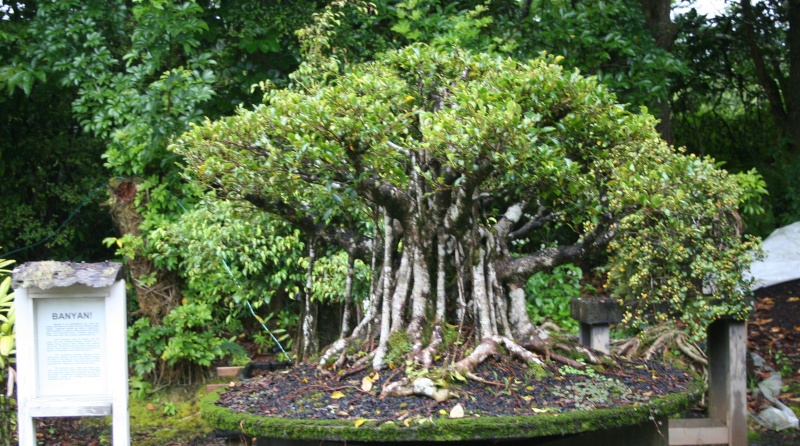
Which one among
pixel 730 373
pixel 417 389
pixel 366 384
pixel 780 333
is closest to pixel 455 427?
pixel 417 389

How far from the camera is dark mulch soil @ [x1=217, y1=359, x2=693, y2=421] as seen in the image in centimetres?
367

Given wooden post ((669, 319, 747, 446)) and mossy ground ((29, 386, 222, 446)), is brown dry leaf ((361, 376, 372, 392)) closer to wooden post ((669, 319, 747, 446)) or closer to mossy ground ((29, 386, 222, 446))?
wooden post ((669, 319, 747, 446))

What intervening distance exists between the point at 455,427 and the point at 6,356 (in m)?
3.19

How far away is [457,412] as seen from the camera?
3566 millimetres

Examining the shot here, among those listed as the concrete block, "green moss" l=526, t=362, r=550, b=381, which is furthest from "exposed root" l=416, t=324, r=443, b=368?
the concrete block

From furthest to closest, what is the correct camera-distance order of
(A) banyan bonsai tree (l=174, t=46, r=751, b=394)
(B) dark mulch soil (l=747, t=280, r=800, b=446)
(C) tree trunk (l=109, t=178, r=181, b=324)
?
(B) dark mulch soil (l=747, t=280, r=800, b=446) → (C) tree trunk (l=109, t=178, r=181, b=324) → (A) banyan bonsai tree (l=174, t=46, r=751, b=394)

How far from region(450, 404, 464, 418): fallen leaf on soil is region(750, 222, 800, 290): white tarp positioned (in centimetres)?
668

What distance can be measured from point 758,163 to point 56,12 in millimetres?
9484

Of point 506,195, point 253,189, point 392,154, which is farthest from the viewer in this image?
point 506,195

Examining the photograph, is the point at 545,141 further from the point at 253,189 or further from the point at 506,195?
the point at 253,189

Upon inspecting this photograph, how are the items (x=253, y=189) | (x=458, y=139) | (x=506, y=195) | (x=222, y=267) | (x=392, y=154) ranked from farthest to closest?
(x=222, y=267) < (x=506, y=195) < (x=253, y=189) < (x=392, y=154) < (x=458, y=139)

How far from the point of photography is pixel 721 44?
12.1 metres

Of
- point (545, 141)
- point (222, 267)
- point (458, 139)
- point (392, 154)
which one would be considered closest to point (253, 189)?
point (392, 154)

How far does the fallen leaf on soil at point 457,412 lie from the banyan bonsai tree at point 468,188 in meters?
0.21
